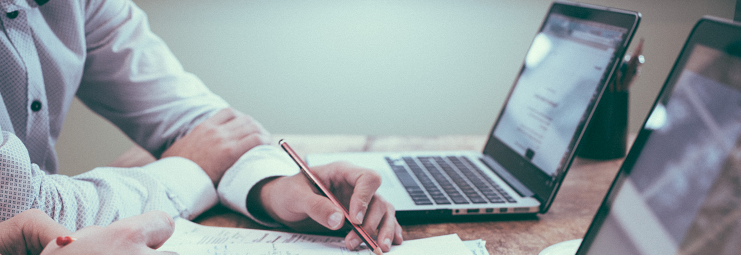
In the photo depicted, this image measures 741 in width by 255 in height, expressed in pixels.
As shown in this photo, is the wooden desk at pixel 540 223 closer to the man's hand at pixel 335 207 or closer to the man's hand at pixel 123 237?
the man's hand at pixel 335 207

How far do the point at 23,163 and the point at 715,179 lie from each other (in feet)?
2.00

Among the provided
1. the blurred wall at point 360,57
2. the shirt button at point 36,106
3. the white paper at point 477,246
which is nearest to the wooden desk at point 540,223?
the white paper at point 477,246

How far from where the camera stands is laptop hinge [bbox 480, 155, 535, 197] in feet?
2.10

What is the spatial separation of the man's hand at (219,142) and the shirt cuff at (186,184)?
3 cm

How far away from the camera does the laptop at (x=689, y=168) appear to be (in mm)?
282

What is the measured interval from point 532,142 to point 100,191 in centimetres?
61

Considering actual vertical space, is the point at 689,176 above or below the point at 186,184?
above

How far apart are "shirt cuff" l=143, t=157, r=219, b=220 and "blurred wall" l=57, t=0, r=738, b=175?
1318mm

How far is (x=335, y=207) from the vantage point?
1.58 ft

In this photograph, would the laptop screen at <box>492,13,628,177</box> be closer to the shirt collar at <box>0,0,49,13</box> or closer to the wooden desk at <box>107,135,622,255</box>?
the wooden desk at <box>107,135,622,255</box>

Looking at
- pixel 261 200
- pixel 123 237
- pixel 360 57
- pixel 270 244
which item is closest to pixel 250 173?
pixel 261 200

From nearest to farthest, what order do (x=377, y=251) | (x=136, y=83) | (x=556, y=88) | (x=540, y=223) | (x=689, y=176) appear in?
(x=689, y=176) < (x=377, y=251) < (x=540, y=223) < (x=556, y=88) < (x=136, y=83)

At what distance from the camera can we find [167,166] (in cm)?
65

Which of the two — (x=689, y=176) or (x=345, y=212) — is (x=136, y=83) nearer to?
(x=345, y=212)
